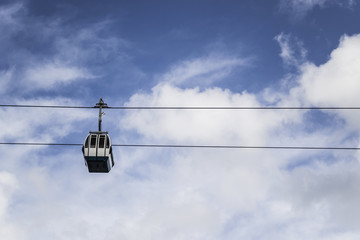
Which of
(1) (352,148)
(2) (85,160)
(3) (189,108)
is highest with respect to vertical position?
(3) (189,108)

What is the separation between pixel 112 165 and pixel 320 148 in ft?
33.0

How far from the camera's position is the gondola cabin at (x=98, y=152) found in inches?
732

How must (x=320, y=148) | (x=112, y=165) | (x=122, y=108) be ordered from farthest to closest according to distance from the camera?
(x=112, y=165), (x=122, y=108), (x=320, y=148)

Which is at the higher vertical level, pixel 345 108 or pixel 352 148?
pixel 345 108

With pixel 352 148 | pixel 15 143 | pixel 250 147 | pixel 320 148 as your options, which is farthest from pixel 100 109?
pixel 352 148

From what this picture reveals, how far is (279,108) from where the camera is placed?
57.6 feet

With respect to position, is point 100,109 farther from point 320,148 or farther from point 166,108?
point 320,148

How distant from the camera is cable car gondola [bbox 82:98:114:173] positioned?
1859 centimetres

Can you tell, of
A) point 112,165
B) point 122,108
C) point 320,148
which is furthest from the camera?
point 112,165

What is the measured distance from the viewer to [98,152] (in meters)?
18.6

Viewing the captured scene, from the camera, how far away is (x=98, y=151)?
61.1ft

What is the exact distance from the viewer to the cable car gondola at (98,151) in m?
18.6

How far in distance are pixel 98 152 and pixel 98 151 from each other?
0.06 meters

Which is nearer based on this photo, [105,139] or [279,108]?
[279,108]
